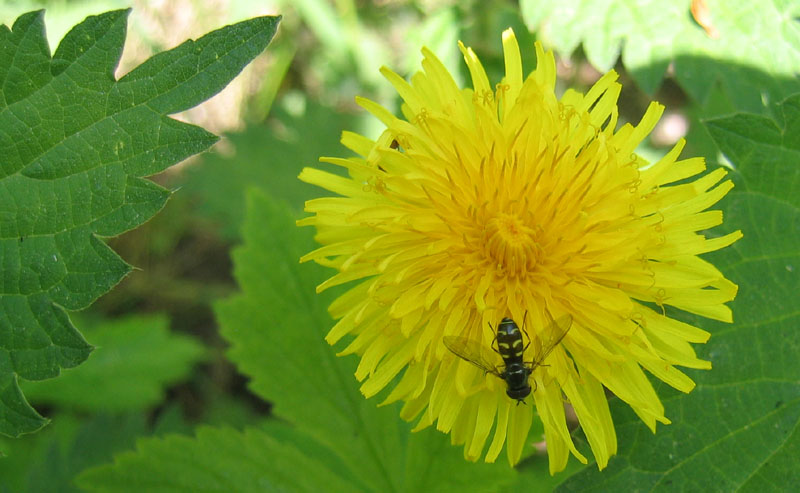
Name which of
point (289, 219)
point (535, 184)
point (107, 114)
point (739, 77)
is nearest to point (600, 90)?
point (535, 184)

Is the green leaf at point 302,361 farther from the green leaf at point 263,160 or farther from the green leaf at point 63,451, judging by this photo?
the green leaf at point 263,160

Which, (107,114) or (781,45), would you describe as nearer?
(107,114)

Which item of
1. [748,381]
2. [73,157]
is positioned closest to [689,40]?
[748,381]

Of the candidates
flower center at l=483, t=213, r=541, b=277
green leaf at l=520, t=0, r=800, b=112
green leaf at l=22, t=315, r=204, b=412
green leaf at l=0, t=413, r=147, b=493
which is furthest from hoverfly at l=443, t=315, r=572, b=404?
green leaf at l=22, t=315, r=204, b=412

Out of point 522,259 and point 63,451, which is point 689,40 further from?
point 63,451

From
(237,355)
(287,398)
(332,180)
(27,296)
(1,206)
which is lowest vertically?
(287,398)

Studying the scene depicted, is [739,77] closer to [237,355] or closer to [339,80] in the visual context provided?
[237,355]

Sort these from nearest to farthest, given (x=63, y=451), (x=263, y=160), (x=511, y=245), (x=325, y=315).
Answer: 1. (x=511, y=245)
2. (x=325, y=315)
3. (x=63, y=451)
4. (x=263, y=160)
